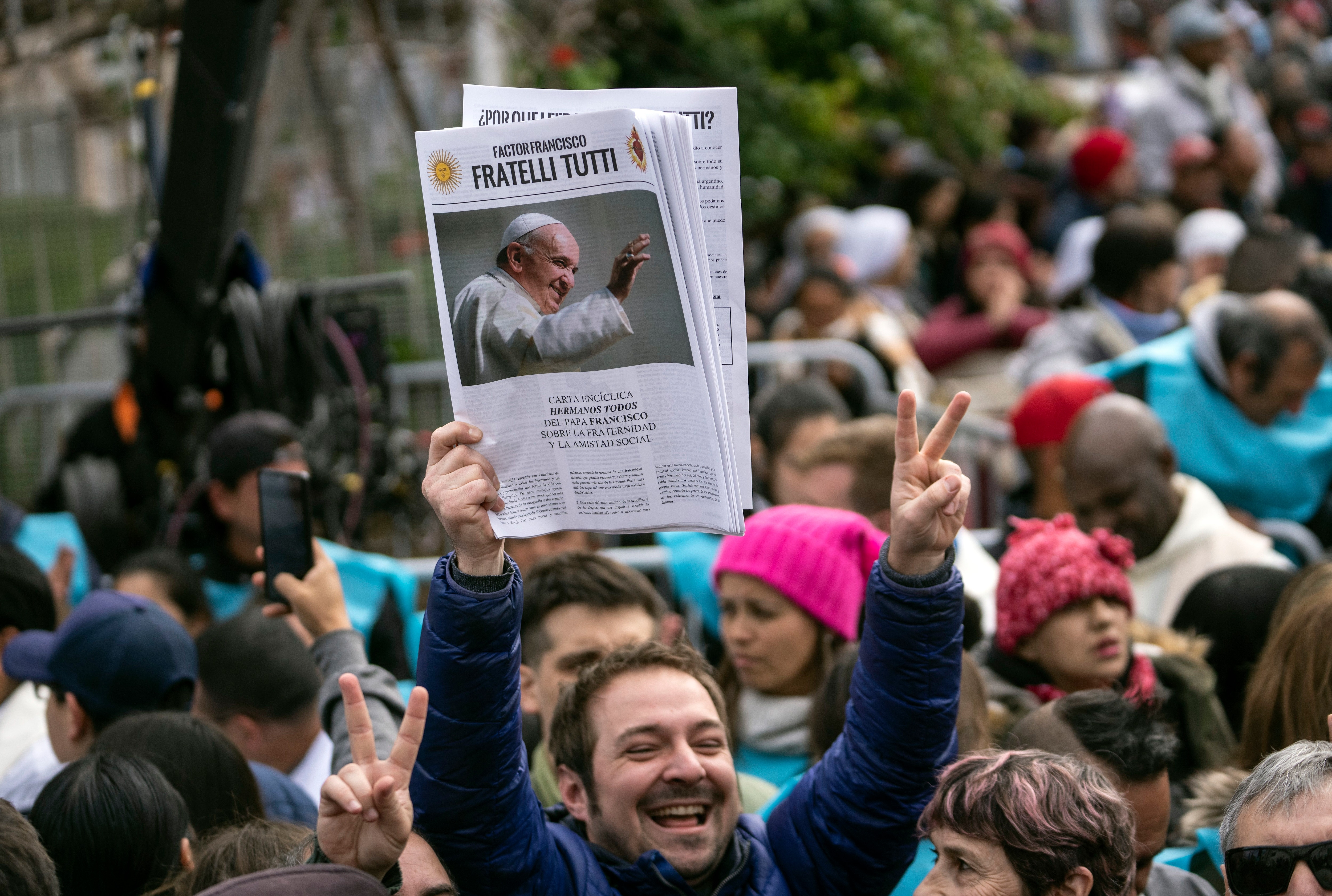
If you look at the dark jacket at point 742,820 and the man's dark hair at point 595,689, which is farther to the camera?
the man's dark hair at point 595,689

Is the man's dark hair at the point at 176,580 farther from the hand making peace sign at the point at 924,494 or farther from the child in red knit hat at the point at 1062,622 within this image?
the hand making peace sign at the point at 924,494

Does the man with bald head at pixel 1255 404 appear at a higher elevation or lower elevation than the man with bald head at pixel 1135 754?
higher

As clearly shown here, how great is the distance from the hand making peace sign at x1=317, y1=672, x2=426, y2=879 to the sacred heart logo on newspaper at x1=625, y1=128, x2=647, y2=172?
910 mm

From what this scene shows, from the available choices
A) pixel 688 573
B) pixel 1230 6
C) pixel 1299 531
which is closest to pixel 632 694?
pixel 688 573

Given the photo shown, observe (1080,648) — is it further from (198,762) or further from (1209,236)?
(1209,236)

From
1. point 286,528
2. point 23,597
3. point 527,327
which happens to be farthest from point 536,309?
point 23,597

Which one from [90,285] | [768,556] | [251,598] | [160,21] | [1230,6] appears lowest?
[251,598]

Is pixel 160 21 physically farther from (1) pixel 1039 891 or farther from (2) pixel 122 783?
(1) pixel 1039 891

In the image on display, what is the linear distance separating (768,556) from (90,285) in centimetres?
497

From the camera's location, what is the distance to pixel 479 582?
2578 millimetres

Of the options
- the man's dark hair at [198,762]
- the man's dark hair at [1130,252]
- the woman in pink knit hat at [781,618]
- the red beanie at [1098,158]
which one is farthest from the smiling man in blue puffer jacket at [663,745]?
the red beanie at [1098,158]

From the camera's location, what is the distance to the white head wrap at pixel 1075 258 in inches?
342

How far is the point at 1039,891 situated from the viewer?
237 cm

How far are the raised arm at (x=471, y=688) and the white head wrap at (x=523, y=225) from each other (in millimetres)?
330
